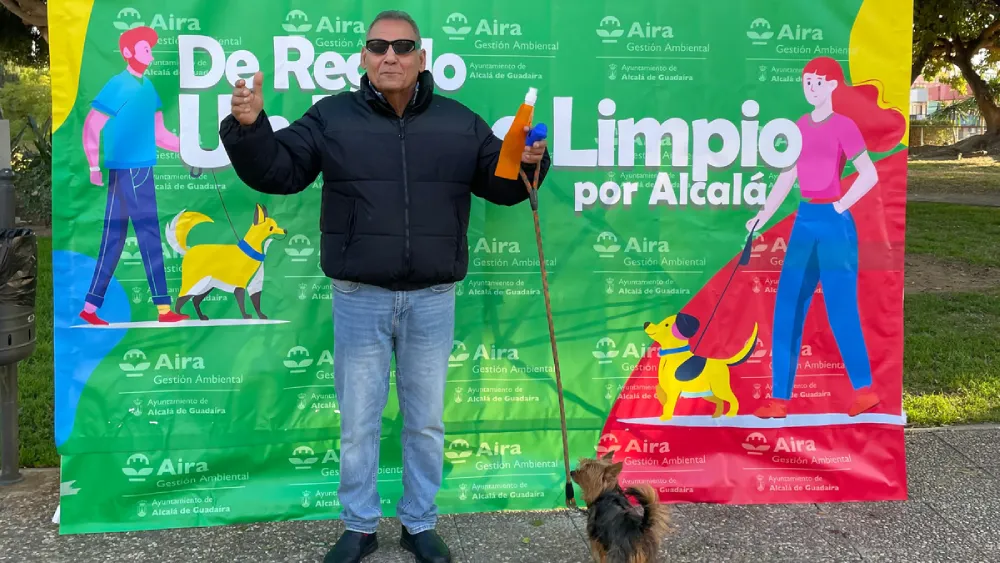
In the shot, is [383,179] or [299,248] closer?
[383,179]

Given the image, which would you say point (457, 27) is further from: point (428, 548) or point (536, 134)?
point (428, 548)

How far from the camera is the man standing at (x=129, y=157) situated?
136 inches

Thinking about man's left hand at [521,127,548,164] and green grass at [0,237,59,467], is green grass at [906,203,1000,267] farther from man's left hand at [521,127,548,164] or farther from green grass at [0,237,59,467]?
green grass at [0,237,59,467]

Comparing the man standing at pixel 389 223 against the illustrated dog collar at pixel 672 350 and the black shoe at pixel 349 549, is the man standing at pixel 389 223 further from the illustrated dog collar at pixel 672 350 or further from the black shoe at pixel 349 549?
the illustrated dog collar at pixel 672 350

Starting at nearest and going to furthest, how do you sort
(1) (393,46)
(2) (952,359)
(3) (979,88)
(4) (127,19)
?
(1) (393,46) < (4) (127,19) < (2) (952,359) < (3) (979,88)

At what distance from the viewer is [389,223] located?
3014 millimetres

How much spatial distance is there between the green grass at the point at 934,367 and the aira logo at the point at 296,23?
2655mm

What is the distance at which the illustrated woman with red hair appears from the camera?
12.6 feet

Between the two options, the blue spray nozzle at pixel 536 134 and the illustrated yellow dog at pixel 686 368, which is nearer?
the blue spray nozzle at pixel 536 134

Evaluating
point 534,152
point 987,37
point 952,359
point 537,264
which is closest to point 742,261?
point 537,264

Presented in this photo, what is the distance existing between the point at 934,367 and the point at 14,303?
5.98 m

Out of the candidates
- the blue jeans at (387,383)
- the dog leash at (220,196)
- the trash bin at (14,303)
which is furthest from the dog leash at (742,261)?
the trash bin at (14,303)

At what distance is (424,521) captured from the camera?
334 centimetres

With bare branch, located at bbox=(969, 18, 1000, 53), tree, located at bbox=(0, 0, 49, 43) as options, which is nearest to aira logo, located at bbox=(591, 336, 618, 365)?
tree, located at bbox=(0, 0, 49, 43)
